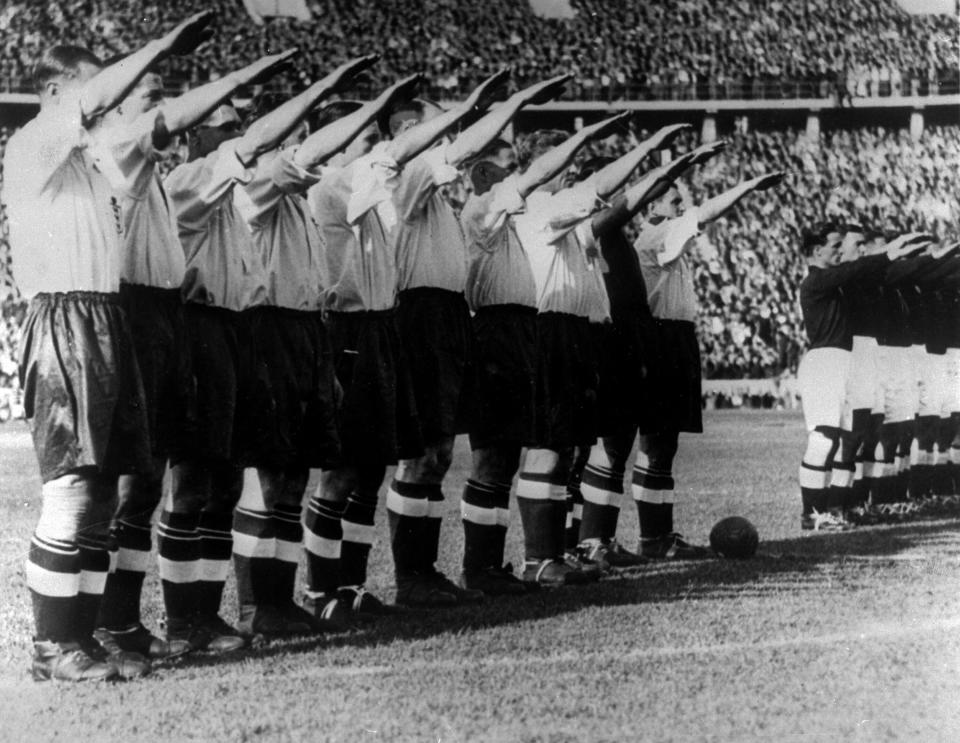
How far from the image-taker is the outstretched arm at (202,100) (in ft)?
13.9

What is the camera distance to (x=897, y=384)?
9.63 metres

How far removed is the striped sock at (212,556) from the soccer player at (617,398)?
259 centimetres

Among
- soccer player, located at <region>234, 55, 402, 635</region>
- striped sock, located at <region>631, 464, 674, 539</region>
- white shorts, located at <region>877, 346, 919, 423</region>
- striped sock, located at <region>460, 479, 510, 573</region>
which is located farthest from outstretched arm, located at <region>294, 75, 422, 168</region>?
white shorts, located at <region>877, 346, 919, 423</region>

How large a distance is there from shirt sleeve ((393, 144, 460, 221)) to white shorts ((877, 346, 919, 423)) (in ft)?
15.9

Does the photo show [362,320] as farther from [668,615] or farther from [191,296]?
[668,615]

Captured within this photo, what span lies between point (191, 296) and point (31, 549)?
103cm

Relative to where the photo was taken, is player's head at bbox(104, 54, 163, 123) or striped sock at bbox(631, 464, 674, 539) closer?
player's head at bbox(104, 54, 163, 123)

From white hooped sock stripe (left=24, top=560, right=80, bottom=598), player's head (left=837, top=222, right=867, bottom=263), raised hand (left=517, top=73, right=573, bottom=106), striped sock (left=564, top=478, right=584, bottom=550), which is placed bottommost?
striped sock (left=564, top=478, right=584, bottom=550)

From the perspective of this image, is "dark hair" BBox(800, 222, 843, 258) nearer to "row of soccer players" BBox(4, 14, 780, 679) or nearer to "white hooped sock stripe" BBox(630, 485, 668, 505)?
"row of soccer players" BBox(4, 14, 780, 679)

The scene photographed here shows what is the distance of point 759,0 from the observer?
686 cm

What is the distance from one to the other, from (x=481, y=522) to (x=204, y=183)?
217cm

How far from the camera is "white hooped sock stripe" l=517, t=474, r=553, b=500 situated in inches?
250

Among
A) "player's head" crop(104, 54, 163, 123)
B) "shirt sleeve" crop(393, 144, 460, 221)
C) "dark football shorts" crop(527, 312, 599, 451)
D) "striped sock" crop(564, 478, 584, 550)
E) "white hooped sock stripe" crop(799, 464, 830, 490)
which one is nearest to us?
"player's head" crop(104, 54, 163, 123)

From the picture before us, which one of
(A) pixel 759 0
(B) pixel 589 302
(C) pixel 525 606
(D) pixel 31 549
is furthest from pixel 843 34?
(D) pixel 31 549
